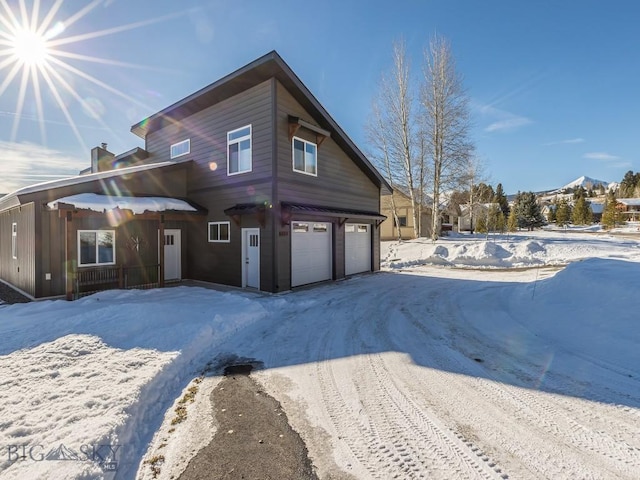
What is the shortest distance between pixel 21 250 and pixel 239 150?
761 centimetres

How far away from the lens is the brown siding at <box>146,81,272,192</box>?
9.42 metres

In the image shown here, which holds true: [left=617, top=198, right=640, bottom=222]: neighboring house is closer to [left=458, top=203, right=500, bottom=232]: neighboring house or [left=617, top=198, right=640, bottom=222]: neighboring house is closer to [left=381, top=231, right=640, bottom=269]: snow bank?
[left=458, top=203, right=500, bottom=232]: neighboring house

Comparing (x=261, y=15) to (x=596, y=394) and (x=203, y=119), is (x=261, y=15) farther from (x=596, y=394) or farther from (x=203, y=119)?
(x=596, y=394)

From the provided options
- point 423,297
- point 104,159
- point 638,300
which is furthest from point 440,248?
point 104,159

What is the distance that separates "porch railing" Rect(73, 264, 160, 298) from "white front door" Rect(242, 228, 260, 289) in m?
3.10

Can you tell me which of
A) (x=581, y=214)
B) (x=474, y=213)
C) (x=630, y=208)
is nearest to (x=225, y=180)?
(x=474, y=213)

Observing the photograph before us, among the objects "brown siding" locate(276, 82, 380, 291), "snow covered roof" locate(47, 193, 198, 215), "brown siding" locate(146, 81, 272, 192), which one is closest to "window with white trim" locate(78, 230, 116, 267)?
"snow covered roof" locate(47, 193, 198, 215)

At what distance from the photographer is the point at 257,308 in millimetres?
7184

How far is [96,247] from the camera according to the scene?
31.6ft

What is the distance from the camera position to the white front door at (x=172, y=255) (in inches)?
452

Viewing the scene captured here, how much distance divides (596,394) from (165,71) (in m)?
13.9

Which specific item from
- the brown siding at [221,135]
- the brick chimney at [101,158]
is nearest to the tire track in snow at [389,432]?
the brown siding at [221,135]

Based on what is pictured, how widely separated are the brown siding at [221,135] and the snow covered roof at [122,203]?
1406 mm

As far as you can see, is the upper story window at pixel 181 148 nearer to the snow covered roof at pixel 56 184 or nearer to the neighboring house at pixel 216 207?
the neighboring house at pixel 216 207
